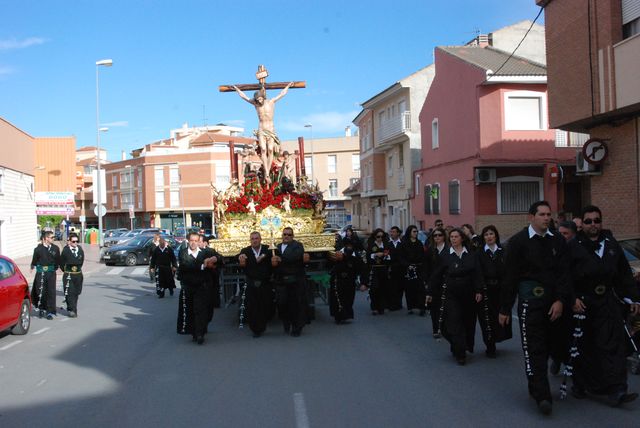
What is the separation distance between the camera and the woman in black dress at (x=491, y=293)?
26.9 feet

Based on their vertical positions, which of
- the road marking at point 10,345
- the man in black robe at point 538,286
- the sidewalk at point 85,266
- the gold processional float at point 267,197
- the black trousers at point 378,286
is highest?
the gold processional float at point 267,197

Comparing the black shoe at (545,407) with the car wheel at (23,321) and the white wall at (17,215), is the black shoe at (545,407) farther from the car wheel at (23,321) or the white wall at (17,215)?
the white wall at (17,215)

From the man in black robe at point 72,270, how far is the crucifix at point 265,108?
4.08 meters

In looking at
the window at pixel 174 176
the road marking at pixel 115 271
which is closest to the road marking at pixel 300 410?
the road marking at pixel 115 271

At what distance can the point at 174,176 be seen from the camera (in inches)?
2559

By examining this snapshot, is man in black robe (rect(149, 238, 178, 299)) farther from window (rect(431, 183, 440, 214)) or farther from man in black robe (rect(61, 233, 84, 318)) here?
window (rect(431, 183, 440, 214))

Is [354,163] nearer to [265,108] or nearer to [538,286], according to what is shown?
[265,108]

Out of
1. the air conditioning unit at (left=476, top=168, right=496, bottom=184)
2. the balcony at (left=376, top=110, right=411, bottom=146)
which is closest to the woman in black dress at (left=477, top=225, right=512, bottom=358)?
the air conditioning unit at (left=476, top=168, right=496, bottom=184)

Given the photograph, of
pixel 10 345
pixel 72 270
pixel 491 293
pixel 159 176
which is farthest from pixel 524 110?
pixel 159 176

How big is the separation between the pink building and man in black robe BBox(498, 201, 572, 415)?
17.3m

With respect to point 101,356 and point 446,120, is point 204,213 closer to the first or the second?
point 446,120

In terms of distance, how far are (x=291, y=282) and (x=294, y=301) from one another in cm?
30

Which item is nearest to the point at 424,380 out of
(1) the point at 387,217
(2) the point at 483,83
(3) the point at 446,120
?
(2) the point at 483,83

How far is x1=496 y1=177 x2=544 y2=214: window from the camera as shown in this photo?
2345 cm
